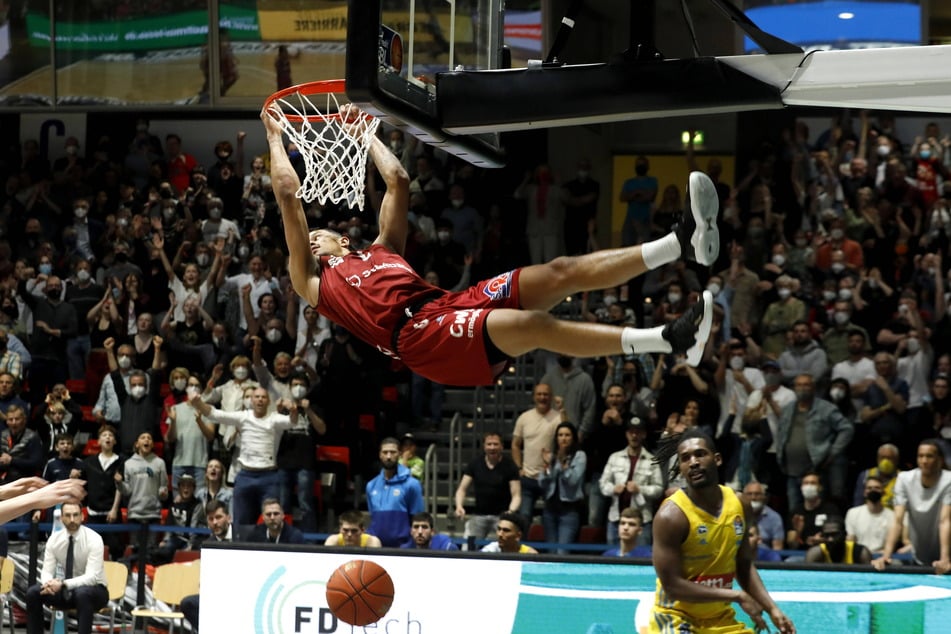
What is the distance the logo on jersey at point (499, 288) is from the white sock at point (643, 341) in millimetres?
894

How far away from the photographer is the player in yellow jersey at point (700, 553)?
24.6ft

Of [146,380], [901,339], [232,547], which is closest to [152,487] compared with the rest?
[146,380]

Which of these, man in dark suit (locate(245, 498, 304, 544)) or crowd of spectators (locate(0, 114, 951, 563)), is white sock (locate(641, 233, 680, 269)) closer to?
crowd of spectators (locate(0, 114, 951, 563))

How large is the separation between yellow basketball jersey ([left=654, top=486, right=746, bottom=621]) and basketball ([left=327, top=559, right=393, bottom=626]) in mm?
3217

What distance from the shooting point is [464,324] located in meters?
7.11

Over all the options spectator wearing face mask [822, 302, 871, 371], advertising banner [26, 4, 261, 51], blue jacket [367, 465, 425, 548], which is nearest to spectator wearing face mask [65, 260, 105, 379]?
advertising banner [26, 4, 261, 51]

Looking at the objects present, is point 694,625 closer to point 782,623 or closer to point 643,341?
point 782,623

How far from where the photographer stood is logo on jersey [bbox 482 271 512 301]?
286 inches

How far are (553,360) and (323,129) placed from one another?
904 cm

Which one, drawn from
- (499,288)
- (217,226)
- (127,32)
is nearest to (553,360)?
(217,226)

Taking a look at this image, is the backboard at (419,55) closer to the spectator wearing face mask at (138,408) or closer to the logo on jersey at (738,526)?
the logo on jersey at (738,526)

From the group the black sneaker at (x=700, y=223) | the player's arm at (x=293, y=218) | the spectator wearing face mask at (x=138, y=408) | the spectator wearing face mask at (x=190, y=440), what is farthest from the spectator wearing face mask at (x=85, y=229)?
the black sneaker at (x=700, y=223)

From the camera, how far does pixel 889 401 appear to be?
1391cm

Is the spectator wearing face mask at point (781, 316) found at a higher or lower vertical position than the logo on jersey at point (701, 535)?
higher
